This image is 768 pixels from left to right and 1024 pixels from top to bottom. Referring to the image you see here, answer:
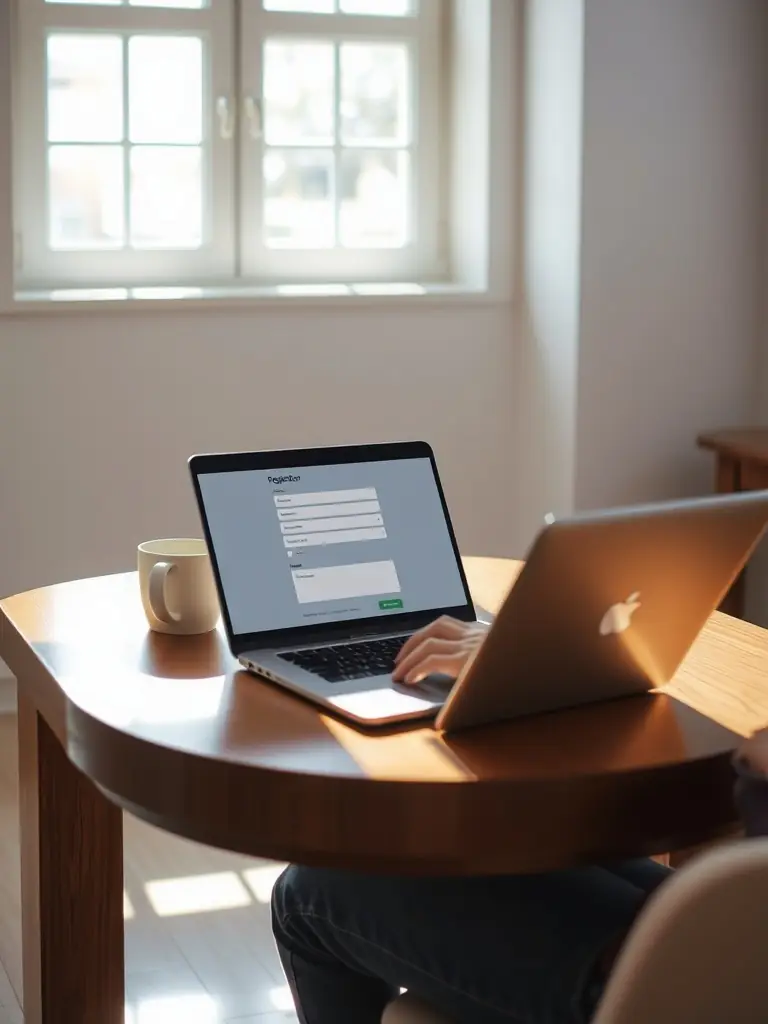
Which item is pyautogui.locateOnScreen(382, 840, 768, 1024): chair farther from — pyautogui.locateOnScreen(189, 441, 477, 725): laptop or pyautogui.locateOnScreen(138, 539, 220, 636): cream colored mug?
pyautogui.locateOnScreen(138, 539, 220, 636): cream colored mug

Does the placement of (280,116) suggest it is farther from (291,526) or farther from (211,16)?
(291,526)

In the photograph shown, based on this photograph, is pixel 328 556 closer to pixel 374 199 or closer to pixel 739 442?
pixel 739 442

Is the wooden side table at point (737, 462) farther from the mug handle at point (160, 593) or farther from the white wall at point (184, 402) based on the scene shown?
the mug handle at point (160, 593)

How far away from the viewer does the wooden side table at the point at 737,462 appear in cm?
335

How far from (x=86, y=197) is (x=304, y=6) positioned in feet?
2.48

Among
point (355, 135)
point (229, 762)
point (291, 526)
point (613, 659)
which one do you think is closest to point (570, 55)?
point (355, 135)

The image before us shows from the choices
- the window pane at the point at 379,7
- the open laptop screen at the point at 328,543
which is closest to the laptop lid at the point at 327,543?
the open laptop screen at the point at 328,543

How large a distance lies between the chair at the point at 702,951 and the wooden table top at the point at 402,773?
0.72 feet

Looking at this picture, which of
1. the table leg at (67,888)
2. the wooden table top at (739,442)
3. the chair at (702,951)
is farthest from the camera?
the wooden table top at (739,442)

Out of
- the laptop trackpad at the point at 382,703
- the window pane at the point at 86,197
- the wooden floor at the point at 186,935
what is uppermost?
the window pane at the point at 86,197

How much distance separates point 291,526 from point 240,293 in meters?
2.13

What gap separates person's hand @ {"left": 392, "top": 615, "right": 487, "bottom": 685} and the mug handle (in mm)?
305

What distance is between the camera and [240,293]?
365cm

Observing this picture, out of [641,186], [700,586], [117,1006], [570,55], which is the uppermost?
[570,55]
